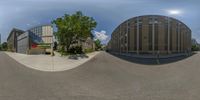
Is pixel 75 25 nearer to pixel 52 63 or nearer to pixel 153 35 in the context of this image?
pixel 52 63


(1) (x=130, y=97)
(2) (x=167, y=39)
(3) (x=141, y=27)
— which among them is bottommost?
(1) (x=130, y=97)

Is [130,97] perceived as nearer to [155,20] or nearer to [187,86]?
[187,86]

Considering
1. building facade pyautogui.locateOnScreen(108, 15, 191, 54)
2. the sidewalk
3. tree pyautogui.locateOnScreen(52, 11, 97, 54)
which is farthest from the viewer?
building facade pyautogui.locateOnScreen(108, 15, 191, 54)

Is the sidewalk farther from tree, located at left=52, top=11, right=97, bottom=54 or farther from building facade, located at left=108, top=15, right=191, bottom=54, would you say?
building facade, located at left=108, top=15, right=191, bottom=54

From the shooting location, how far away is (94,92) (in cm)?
615

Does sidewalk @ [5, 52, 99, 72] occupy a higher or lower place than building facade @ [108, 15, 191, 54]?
lower

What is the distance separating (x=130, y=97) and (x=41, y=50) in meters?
36.8

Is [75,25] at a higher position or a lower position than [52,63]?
higher

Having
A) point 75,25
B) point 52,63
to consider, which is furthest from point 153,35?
point 52,63

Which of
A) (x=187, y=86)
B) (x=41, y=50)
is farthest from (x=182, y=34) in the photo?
(x=187, y=86)

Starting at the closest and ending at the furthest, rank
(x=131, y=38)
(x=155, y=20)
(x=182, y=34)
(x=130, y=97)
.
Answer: (x=130, y=97), (x=155, y=20), (x=131, y=38), (x=182, y=34)

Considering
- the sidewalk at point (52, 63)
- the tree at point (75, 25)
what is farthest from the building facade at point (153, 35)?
the sidewalk at point (52, 63)

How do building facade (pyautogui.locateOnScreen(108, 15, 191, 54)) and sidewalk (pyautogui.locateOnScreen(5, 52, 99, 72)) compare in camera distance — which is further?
building facade (pyautogui.locateOnScreen(108, 15, 191, 54))

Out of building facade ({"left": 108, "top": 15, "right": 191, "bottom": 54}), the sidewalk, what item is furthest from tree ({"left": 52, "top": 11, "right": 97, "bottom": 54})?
building facade ({"left": 108, "top": 15, "right": 191, "bottom": 54})
